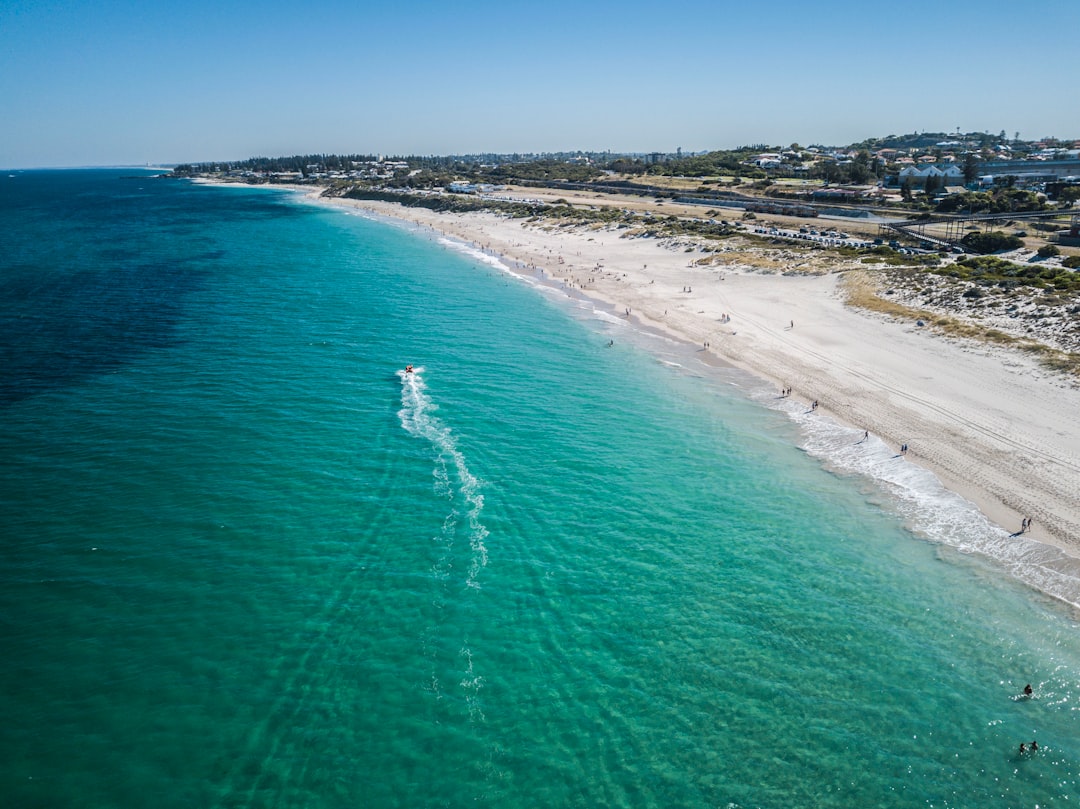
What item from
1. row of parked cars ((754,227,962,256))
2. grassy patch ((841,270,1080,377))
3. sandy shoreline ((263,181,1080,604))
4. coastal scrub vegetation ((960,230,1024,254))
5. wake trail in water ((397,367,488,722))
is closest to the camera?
wake trail in water ((397,367,488,722))

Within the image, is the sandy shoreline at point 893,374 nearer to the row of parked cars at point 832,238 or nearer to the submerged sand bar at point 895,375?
the submerged sand bar at point 895,375

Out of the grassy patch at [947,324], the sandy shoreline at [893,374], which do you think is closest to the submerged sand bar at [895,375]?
the sandy shoreline at [893,374]

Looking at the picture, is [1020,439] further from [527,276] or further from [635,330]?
[527,276]

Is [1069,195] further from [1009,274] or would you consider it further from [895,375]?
[895,375]

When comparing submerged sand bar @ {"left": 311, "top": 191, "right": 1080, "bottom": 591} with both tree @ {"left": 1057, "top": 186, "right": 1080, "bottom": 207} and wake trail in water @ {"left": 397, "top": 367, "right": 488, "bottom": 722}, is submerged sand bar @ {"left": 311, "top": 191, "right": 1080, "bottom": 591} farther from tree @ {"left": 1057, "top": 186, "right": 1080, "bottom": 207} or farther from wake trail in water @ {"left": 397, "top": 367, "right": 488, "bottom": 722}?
tree @ {"left": 1057, "top": 186, "right": 1080, "bottom": 207}

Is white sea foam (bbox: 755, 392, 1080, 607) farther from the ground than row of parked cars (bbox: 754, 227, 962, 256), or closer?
closer

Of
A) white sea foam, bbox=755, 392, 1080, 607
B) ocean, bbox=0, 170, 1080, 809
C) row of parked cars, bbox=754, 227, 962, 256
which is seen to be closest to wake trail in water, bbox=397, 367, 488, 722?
ocean, bbox=0, 170, 1080, 809

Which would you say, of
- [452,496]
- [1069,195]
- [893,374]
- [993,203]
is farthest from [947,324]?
[1069,195]
